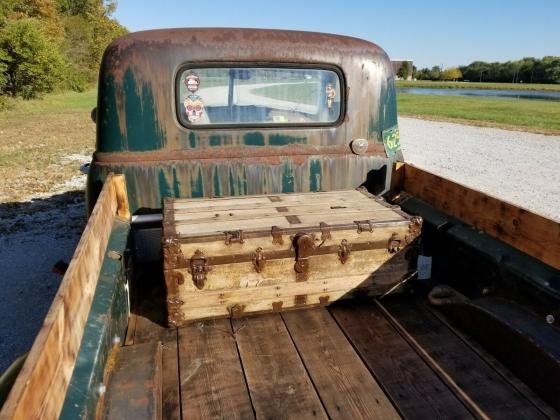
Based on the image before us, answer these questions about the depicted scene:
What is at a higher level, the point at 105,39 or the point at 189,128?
the point at 105,39

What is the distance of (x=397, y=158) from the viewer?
3.38 metres

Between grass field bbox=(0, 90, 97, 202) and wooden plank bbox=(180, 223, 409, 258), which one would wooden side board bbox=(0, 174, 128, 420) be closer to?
wooden plank bbox=(180, 223, 409, 258)

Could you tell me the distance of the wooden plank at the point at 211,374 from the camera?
5.91 ft

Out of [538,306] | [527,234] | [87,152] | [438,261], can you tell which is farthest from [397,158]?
[87,152]

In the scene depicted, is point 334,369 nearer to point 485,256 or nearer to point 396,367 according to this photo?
point 396,367

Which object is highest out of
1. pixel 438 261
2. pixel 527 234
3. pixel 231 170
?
pixel 231 170

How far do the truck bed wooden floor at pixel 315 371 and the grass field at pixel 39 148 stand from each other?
6668 millimetres

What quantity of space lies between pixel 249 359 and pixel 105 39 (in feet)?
196

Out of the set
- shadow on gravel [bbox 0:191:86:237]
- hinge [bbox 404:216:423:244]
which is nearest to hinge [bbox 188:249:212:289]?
hinge [bbox 404:216:423:244]

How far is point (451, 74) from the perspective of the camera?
393ft

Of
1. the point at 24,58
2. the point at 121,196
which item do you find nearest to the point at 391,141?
the point at 121,196

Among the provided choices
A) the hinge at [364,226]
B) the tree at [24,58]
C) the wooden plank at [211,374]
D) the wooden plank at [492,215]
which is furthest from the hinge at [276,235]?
the tree at [24,58]

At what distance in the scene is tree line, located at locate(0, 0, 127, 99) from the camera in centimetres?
2617

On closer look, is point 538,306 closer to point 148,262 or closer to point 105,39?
point 148,262
